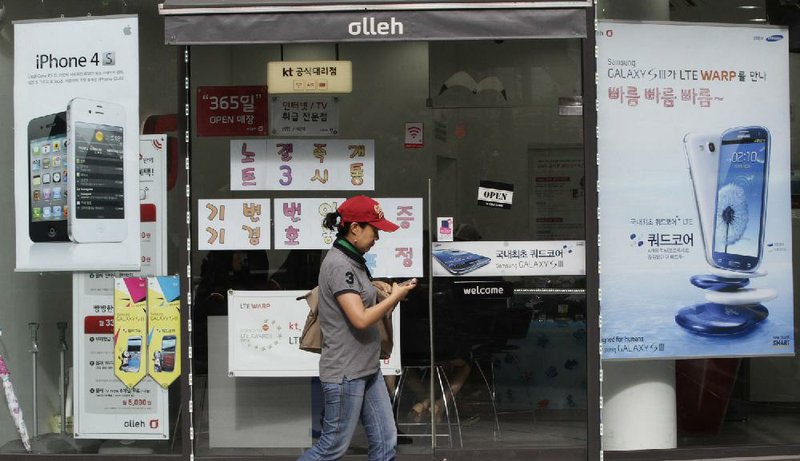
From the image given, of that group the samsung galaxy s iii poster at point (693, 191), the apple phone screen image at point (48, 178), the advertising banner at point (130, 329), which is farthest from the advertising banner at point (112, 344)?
the samsung galaxy s iii poster at point (693, 191)

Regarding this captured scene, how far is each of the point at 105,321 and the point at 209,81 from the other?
1.75 m

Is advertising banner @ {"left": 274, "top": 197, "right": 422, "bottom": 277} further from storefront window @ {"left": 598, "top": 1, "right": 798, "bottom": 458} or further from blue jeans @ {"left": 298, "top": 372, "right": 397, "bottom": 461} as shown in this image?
blue jeans @ {"left": 298, "top": 372, "right": 397, "bottom": 461}

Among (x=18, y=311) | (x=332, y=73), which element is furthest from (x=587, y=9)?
(x=18, y=311)

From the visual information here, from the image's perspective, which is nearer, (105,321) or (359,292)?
(359,292)

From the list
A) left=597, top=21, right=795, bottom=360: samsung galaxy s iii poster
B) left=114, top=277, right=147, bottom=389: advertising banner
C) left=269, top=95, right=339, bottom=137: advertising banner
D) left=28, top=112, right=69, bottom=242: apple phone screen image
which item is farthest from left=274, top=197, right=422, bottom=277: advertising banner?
left=28, top=112, right=69, bottom=242: apple phone screen image

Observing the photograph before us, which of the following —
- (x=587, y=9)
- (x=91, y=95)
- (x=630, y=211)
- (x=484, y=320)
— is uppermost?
(x=587, y=9)

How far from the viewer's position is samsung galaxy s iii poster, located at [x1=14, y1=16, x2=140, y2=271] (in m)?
7.11

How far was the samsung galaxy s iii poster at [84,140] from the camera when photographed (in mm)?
7113

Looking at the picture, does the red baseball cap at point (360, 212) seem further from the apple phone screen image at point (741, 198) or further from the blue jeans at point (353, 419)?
the apple phone screen image at point (741, 198)

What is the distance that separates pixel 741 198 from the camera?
721cm

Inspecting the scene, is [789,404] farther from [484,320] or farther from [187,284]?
[187,284]

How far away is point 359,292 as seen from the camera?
17.5 ft

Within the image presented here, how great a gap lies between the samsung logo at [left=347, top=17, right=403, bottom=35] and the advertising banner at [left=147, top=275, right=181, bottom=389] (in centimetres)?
206

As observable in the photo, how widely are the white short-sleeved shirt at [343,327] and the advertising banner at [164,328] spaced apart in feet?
6.72
